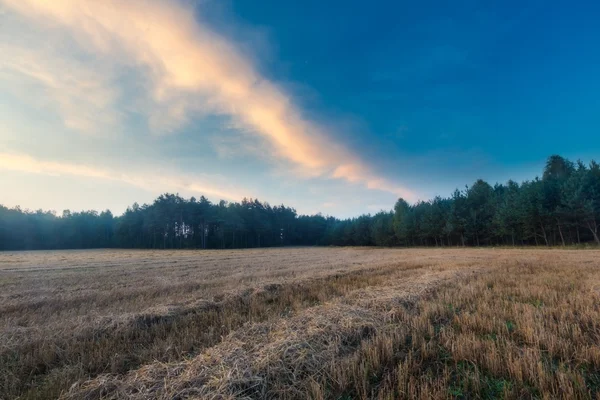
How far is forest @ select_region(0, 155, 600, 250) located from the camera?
4303cm

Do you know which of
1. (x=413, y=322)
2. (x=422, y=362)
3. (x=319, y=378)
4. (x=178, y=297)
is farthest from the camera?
(x=178, y=297)

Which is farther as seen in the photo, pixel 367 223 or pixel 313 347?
pixel 367 223

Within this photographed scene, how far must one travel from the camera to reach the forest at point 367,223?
141ft

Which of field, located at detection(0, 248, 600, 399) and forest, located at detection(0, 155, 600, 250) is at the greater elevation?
forest, located at detection(0, 155, 600, 250)

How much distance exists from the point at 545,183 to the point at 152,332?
2325 inches

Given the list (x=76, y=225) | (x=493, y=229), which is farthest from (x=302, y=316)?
(x=76, y=225)

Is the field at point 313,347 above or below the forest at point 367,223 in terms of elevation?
below

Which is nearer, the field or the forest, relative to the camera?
the field

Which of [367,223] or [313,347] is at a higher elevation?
[367,223]

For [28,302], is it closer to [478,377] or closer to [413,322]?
[413,322]

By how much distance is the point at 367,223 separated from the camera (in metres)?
93.1

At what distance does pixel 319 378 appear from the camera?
12.3ft

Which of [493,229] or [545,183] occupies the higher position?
[545,183]

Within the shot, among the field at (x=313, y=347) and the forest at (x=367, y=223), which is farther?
the forest at (x=367, y=223)
